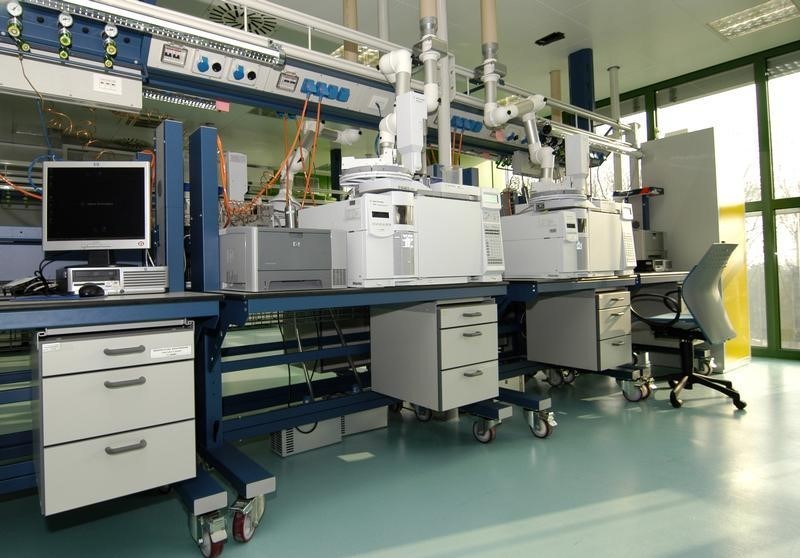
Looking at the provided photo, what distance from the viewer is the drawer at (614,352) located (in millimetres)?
3160

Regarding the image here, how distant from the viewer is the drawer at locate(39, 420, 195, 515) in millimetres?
1392

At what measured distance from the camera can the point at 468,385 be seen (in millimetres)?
2439

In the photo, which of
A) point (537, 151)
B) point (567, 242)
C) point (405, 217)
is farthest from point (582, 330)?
point (405, 217)

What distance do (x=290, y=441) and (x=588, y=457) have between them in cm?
149

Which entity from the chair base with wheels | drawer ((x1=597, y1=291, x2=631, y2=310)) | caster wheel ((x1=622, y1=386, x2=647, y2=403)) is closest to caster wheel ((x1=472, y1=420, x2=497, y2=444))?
drawer ((x1=597, y1=291, x2=631, y2=310))

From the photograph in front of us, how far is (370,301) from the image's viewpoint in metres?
2.06

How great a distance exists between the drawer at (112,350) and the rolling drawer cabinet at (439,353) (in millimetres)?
1136

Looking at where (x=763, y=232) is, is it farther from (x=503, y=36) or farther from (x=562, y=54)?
(x=503, y=36)

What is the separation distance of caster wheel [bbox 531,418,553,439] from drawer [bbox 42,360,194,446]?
185cm

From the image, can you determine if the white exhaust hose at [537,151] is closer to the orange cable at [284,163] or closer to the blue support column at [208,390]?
the orange cable at [284,163]

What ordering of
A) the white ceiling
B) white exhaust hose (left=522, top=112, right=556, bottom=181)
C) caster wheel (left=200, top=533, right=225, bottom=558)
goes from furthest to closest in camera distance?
the white ceiling < white exhaust hose (left=522, top=112, right=556, bottom=181) < caster wheel (left=200, top=533, right=225, bottom=558)

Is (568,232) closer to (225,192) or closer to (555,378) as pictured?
(555,378)

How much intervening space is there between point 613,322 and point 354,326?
5.61ft

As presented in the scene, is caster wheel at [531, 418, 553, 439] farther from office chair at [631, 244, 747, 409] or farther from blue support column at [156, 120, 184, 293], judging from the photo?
blue support column at [156, 120, 184, 293]
